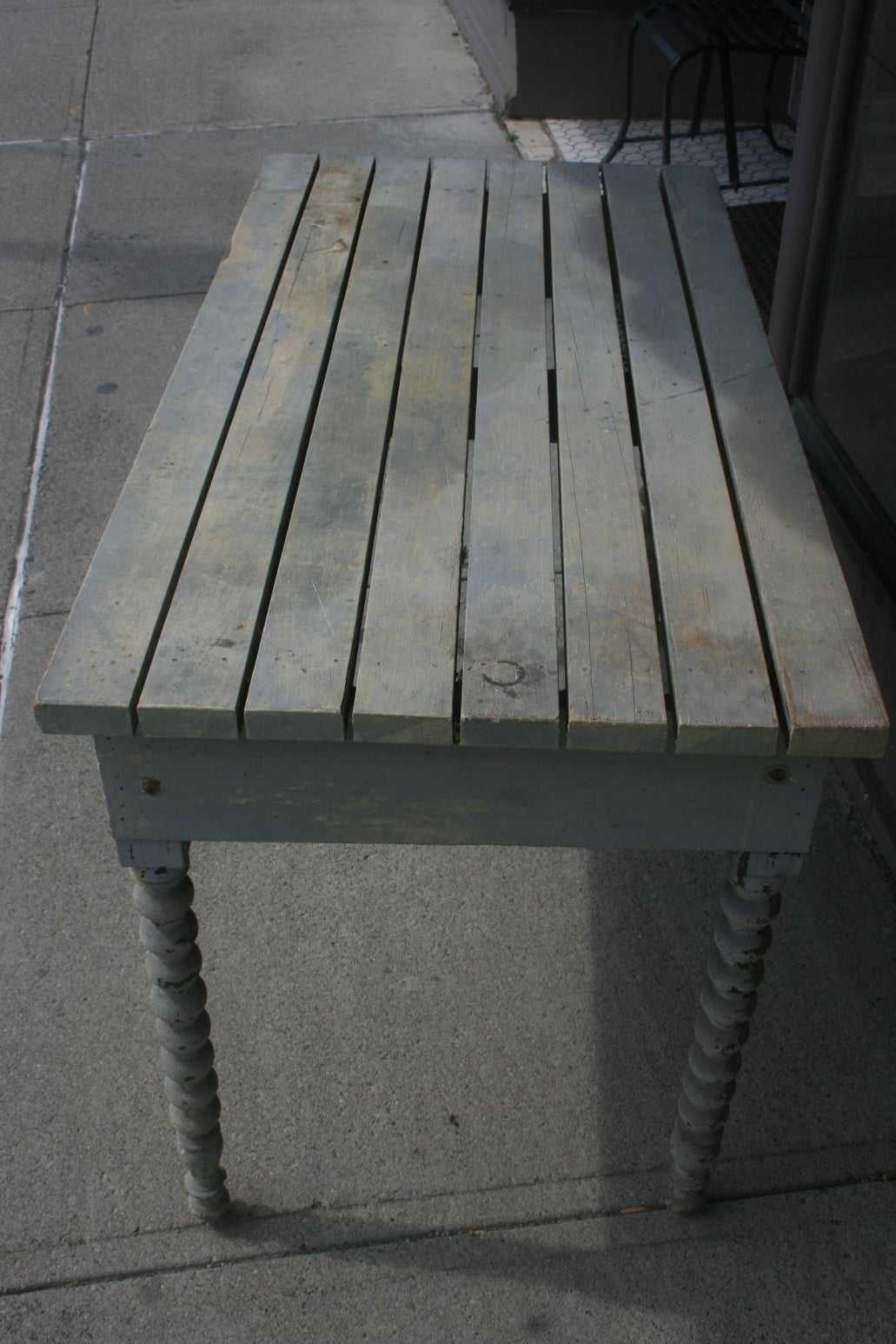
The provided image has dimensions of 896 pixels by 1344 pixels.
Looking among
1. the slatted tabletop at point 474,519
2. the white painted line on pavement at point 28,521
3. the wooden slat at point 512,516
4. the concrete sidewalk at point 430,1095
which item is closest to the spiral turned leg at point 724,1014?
the concrete sidewalk at point 430,1095

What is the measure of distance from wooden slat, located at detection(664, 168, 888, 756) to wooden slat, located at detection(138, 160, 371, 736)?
0.66m

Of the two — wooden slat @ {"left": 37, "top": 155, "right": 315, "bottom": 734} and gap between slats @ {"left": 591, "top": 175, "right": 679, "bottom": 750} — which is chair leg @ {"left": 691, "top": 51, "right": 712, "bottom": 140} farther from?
wooden slat @ {"left": 37, "top": 155, "right": 315, "bottom": 734}

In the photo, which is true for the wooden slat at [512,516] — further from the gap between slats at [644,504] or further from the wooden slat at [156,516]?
the wooden slat at [156,516]

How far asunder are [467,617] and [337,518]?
0.96ft

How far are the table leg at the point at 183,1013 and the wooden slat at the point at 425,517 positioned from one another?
0.39 meters

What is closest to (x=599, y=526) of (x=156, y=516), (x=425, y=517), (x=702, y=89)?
(x=425, y=517)

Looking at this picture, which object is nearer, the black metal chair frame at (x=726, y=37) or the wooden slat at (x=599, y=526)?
the wooden slat at (x=599, y=526)

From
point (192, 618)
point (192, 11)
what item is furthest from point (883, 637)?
point (192, 11)

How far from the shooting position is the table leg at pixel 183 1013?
67.6 inches

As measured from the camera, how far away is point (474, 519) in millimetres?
1817

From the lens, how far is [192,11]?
7.95 m

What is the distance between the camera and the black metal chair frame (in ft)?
Result: 15.8

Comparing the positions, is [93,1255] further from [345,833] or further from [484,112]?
[484,112]

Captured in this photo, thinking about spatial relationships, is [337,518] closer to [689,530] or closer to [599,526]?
[599,526]
